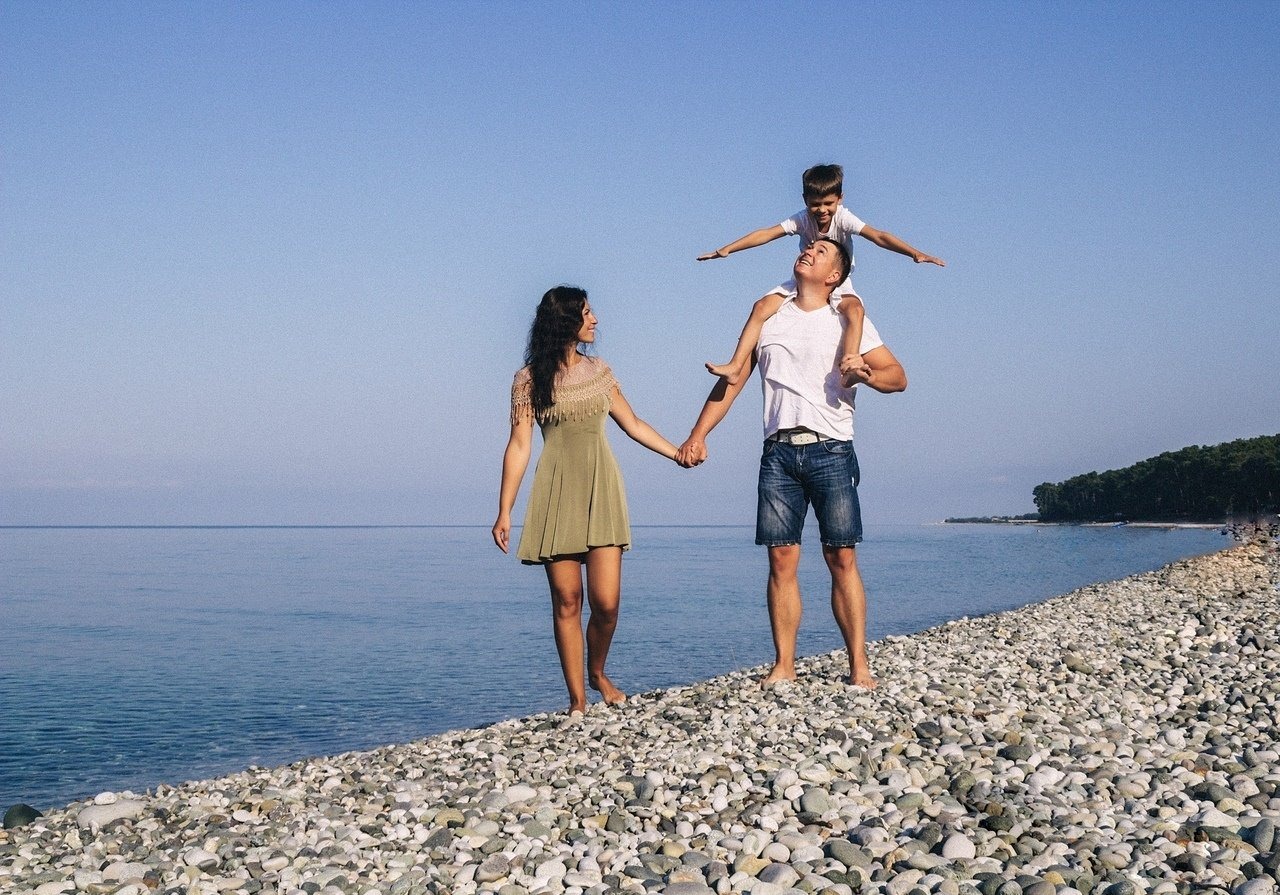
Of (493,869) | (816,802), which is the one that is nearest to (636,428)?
(816,802)

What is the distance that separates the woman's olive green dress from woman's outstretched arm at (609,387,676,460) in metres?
0.06

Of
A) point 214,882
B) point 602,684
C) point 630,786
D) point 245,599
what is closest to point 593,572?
point 602,684

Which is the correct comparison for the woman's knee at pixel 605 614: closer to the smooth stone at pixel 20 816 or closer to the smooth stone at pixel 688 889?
the smooth stone at pixel 688 889

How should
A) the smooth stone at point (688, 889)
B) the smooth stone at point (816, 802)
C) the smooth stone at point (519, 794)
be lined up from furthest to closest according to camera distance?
1. the smooth stone at point (519, 794)
2. the smooth stone at point (816, 802)
3. the smooth stone at point (688, 889)

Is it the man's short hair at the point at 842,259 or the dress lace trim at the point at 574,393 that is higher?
the man's short hair at the point at 842,259

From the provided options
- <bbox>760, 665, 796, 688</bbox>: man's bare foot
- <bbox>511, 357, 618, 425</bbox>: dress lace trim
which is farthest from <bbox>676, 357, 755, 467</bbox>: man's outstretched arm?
<bbox>760, 665, 796, 688</bbox>: man's bare foot

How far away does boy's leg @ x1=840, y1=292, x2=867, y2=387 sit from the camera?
6223 mm

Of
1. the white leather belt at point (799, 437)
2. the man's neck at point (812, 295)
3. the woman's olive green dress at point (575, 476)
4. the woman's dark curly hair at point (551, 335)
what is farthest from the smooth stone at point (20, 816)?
the man's neck at point (812, 295)

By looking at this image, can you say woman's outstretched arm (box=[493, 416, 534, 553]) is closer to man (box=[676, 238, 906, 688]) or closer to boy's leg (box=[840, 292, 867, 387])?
man (box=[676, 238, 906, 688])

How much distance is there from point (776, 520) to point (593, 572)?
118cm

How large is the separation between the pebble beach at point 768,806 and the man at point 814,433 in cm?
71

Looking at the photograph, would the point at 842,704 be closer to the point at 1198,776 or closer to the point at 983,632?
the point at 1198,776

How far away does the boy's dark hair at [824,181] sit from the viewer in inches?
262

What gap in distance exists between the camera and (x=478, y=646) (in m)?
17.7
